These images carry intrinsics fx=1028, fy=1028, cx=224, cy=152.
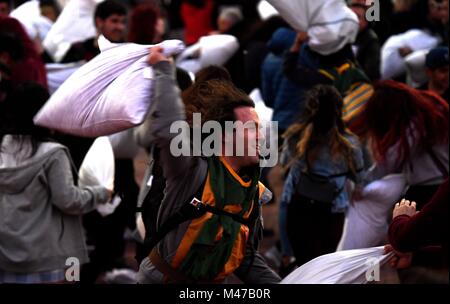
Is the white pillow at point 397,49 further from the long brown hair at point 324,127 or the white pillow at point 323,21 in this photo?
the long brown hair at point 324,127

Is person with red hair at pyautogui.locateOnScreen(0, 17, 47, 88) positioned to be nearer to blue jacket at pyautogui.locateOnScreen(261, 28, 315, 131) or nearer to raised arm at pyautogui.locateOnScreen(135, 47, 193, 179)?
blue jacket at pyautogui.locateOnScreen(261, 28, 315, 131)

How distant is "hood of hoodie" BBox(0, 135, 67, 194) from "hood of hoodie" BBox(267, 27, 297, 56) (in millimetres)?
2561

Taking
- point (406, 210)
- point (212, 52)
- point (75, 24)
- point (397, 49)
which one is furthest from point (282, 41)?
point (406, 210)

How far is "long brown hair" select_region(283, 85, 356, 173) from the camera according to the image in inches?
239

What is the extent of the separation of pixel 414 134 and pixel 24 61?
2484 millimetres

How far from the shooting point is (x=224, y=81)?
4297 millimetres

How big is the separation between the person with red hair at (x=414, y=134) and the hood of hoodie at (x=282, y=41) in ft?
4.94

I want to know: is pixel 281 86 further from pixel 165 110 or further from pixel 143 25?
pixel 165 110

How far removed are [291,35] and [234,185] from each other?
12.3 ft

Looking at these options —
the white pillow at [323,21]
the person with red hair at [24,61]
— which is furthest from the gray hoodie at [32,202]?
the white pillow at [323,21]

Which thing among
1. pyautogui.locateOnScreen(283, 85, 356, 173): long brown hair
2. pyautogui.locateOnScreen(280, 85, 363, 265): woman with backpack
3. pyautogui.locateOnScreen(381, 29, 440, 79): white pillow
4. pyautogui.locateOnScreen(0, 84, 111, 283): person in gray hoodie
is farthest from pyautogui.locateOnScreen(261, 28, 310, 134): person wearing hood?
pyautogui.locateOnScreen(0, 84, 111, 283): person in gray hoodie

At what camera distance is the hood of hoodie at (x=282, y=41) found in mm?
7457
